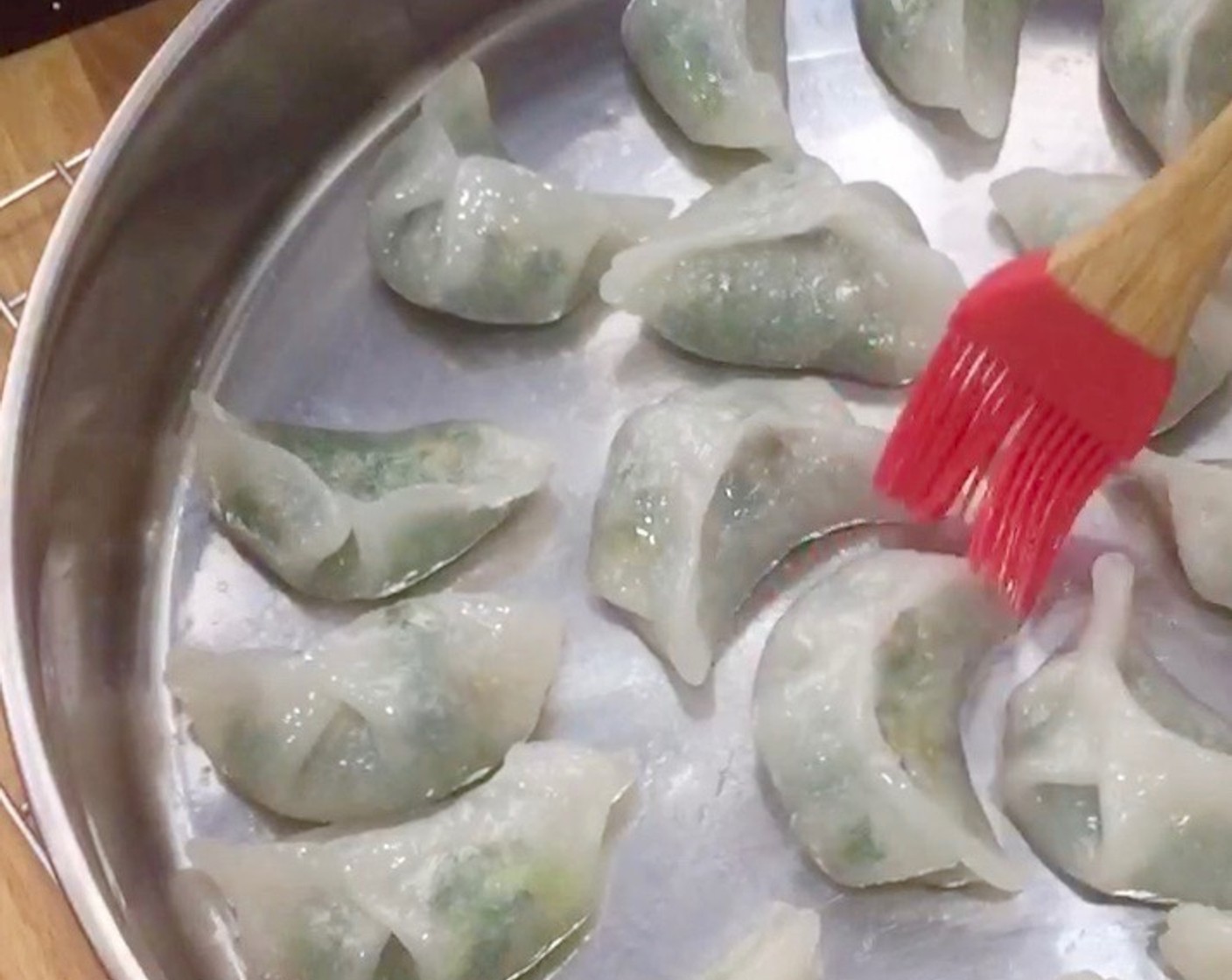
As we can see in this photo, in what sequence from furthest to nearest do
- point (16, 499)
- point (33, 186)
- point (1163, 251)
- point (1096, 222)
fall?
point (33, 186) → point (1096, 222) → point (16, 499) → point (1163, 251)

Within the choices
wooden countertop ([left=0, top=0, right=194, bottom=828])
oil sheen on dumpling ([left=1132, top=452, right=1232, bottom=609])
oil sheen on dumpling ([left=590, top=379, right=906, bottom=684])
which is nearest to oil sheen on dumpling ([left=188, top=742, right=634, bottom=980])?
oil sheen on dumpling ([left=590, top=379, right=906, bottom=684])

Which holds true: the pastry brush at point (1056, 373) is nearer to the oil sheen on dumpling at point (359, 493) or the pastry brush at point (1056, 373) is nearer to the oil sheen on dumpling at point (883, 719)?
the oil sheen on dumpling at point (883, 719)

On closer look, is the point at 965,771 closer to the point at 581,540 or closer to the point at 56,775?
the point at 581,540

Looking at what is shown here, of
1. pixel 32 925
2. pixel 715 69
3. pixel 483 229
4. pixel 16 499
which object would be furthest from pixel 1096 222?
pixel 32 925

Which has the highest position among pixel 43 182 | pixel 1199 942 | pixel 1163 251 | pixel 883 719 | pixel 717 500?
pixel 43 182

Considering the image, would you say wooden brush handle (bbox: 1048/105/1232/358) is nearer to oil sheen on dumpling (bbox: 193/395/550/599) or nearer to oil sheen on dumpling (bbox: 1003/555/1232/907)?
oil sheen on dumpling (bbox: 1003/555/1232/907)

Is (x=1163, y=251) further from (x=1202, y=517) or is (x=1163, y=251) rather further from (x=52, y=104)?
(x=52, y=104)
